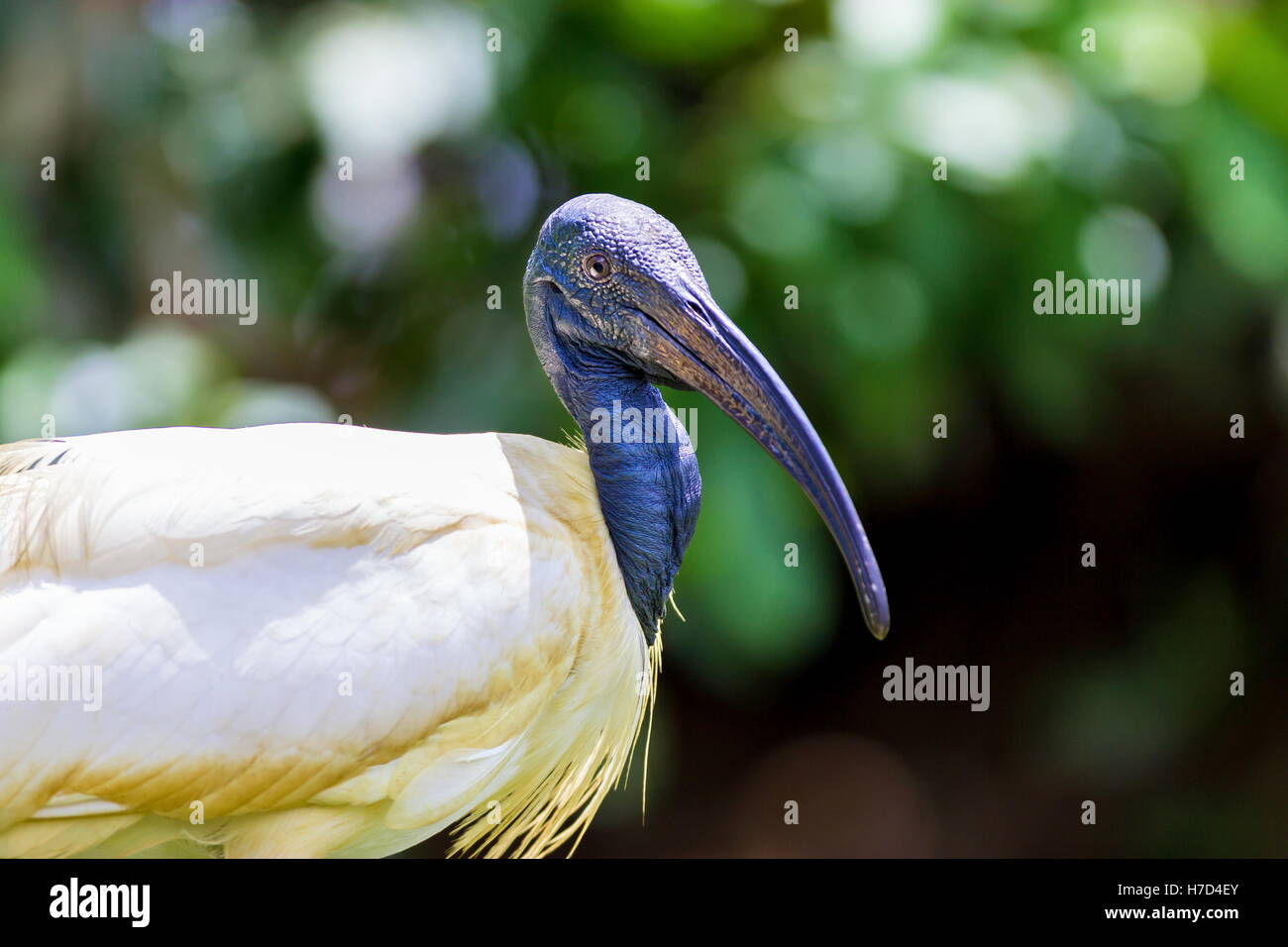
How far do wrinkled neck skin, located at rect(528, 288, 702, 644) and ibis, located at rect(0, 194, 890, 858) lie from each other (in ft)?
0.03

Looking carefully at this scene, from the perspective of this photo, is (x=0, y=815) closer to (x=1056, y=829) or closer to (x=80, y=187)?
(x=80, y=187)

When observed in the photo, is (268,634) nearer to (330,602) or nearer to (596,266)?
(330,602)

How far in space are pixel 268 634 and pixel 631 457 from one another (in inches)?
26.2

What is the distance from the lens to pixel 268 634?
6.72 ft

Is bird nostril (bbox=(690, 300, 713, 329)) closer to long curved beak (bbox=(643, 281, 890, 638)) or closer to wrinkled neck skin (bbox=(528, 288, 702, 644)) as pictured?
long curved beak (bbox=(643, 281, 890, 638))

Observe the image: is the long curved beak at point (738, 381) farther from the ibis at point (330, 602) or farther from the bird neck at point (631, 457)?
the bird neck at point (631, 457)

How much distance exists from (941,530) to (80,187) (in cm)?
315

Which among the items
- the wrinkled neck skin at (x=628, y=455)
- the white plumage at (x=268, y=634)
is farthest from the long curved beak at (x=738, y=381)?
the white plumage at (x=268, y=634)


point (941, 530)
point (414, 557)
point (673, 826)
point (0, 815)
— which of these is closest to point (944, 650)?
point (941, 530)

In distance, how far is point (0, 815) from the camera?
1.98m

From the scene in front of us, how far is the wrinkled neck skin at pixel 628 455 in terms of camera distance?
2.32 metres

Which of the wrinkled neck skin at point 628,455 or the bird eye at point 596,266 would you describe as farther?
the wrinkled neck skin at point 628,455

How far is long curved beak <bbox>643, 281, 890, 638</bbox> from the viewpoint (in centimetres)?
217

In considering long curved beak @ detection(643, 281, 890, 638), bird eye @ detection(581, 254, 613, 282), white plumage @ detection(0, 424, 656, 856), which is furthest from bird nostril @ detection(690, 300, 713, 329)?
white plumage @ detection(0, 424, 656, 856)
